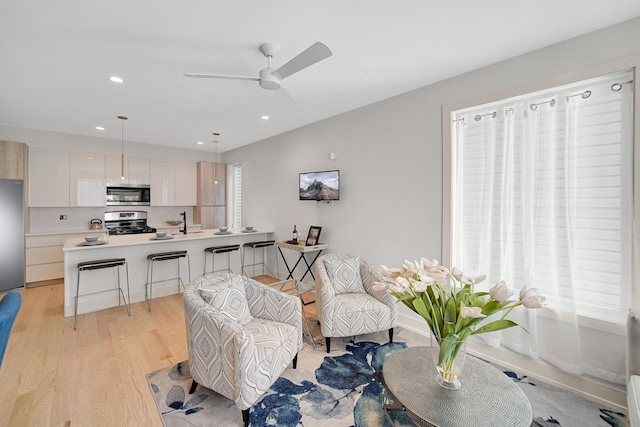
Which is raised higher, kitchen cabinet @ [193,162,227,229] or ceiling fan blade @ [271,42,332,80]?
ceiling fan blade @ [271,42,332,80]

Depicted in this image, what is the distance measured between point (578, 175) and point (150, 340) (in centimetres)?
426

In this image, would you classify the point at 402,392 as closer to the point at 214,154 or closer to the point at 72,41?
the point at 72,41

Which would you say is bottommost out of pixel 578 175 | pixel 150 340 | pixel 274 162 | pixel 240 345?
pixel 150 340

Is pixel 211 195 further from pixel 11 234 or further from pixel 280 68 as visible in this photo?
pixel 280 68

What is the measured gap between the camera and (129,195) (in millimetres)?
5648

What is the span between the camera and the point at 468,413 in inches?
52.0

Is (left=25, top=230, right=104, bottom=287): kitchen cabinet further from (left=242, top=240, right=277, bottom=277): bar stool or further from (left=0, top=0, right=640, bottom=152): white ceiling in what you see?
(left=242, top=240, right=277, bottom=277): bar stool

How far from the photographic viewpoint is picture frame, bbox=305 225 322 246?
416 cm

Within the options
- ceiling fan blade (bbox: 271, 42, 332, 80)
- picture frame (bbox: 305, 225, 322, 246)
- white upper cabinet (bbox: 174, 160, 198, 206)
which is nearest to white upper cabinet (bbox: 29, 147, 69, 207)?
white upper cabinet (bbox: 174, 160, 198, 206)

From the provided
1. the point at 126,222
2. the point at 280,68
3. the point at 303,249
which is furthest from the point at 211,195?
the point at 280,68

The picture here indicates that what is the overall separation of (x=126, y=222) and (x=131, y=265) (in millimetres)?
2415

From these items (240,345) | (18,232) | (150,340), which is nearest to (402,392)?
(240,345)

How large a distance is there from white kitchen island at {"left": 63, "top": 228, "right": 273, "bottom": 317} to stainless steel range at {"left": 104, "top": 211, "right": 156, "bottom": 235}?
5.29 feet

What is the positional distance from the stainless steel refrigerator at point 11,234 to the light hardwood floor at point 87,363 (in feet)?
3.11
